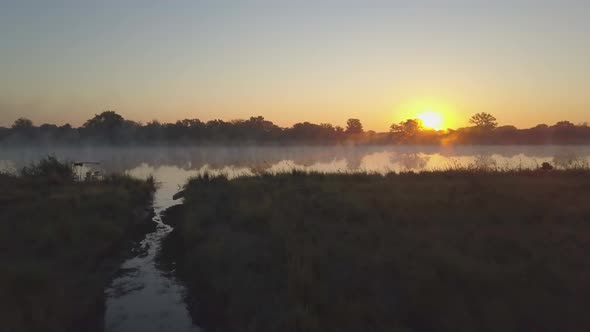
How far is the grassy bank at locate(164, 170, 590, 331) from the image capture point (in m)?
5.98

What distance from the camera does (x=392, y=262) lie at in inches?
310

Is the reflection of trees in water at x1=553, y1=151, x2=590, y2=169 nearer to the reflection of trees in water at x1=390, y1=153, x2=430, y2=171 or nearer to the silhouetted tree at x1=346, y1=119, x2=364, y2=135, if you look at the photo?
the reflection of trees in water at x1=390, y1=153, x2=430, y2=171

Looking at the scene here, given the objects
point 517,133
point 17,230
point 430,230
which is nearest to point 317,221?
point 430,230

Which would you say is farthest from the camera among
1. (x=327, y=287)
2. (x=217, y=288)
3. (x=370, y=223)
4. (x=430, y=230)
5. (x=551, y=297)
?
(x=370, y=223)

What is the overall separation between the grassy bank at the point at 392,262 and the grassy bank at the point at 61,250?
5.73ft

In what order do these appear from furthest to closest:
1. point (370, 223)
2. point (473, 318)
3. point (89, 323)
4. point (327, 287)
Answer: point (370, 223)
point (89, 323)
point (327, 287)
point (473, 318)

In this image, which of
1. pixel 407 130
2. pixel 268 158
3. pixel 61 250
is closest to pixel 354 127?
pixel 407 130

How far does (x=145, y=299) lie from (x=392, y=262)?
472cm

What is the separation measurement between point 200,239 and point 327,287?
18.2 ft

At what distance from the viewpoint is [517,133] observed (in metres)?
105

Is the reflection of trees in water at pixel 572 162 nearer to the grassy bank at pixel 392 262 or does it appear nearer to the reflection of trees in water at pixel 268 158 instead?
the reflection of trees in water at pixel 268 158

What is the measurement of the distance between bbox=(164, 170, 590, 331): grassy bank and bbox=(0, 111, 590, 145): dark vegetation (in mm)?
101477

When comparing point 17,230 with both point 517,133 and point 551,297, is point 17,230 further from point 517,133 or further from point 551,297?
point 517,133

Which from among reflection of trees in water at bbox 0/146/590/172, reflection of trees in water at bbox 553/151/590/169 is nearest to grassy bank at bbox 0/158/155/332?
reflection of trees in water at bbox 0/146/590/172
